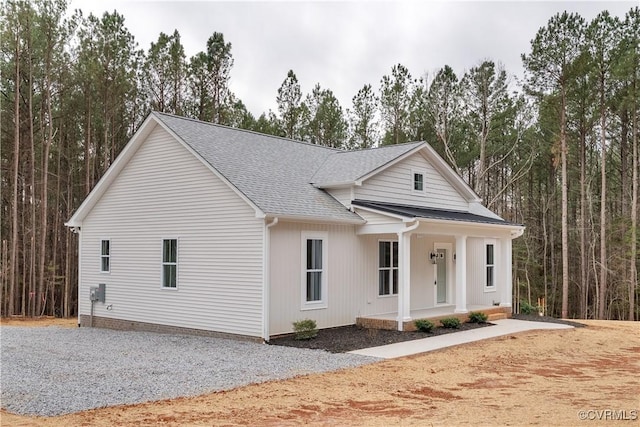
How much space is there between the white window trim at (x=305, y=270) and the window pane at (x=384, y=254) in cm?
244

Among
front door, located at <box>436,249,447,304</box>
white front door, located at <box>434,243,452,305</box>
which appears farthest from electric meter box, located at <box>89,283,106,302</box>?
front door, located at <box>436,249,447,304</box>

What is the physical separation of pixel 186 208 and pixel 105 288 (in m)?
4.46

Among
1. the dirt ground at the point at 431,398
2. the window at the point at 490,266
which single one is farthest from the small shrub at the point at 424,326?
the window at the point at 490,266

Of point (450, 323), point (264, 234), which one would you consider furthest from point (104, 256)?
point (450, 323)

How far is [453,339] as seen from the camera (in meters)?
13.9

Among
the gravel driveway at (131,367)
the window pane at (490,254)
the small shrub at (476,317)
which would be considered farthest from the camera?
the window pane at (490,254)

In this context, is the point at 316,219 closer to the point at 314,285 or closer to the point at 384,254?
the point at 314,285

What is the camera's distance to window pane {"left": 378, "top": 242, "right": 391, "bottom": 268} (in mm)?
16469

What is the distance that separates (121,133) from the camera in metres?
29.8

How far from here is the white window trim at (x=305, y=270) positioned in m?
14.0

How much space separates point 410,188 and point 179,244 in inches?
283
